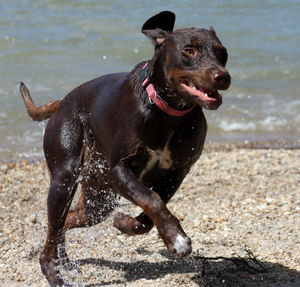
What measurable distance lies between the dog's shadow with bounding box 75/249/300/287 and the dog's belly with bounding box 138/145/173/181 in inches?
30.9

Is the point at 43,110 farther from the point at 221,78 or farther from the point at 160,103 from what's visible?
the point at 221,78

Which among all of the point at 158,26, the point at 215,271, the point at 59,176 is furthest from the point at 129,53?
the point at 158,26

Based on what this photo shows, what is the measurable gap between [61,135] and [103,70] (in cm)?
723

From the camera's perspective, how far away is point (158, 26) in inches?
196

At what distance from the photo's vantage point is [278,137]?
34.2 feet

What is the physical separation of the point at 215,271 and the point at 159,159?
0.99 m

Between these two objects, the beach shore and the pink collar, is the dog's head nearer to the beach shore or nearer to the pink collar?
the pink collar

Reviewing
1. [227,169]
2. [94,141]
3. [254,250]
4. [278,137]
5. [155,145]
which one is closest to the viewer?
[155,145]

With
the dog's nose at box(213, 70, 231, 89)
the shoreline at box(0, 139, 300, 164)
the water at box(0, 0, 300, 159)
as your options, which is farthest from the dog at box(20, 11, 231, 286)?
the water at box(0, 0, 300, 159)

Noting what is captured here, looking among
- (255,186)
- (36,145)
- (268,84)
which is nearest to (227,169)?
(255,186)

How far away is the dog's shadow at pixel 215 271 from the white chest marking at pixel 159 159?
799mm

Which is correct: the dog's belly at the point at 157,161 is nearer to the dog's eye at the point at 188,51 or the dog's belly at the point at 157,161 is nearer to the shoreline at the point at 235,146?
the dog's eye at the point at 188,51

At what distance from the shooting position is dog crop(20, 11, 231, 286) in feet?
15.0

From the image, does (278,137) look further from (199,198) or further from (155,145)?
(155,145)
